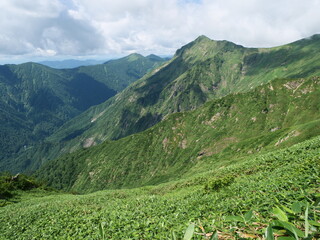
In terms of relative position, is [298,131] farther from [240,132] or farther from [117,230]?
[117,230]

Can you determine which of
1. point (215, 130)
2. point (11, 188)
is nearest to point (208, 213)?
point (11, 188)

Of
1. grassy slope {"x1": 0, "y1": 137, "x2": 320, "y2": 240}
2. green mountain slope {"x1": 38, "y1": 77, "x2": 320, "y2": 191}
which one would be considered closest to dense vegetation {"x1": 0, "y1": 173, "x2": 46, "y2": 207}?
grassy slope {"x1": 0, "y1": 137, "x2": 320, "y2": 240}

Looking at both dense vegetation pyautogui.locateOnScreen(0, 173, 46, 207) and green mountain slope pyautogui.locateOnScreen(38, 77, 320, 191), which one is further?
green mountain slope pyautogui.locateOnScreen(38, 77, 320, 191)

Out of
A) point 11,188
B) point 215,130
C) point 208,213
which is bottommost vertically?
point 11,188

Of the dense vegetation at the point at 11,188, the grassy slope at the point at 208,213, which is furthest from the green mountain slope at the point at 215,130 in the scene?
the grassy slope at the point at 208,213

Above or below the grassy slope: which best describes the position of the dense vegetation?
below

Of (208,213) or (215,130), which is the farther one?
(215,130)

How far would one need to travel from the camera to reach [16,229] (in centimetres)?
1560

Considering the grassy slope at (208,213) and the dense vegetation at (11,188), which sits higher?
the grassy slope at (208,213)

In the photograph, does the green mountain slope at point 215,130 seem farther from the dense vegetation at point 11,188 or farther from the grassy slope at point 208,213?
the grassy slope at point 208,213

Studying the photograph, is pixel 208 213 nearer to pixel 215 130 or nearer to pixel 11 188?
pixel 11 188

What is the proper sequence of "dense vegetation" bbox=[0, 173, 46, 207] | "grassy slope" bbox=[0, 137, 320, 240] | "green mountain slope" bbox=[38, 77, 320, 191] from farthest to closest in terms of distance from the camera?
"green mountain slope" bbox=[38, 77, 320, 191], "dense vegetation" bbox=[0, 173, 46, 207], "grassy slope" bbox=[0, 137, 320, 240]

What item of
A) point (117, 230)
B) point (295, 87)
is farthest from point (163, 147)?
point (117, 230)

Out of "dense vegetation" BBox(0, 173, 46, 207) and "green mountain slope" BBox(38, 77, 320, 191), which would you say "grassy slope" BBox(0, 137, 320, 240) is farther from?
"green mountain slope" BBox(38, 77, 320, 191)
